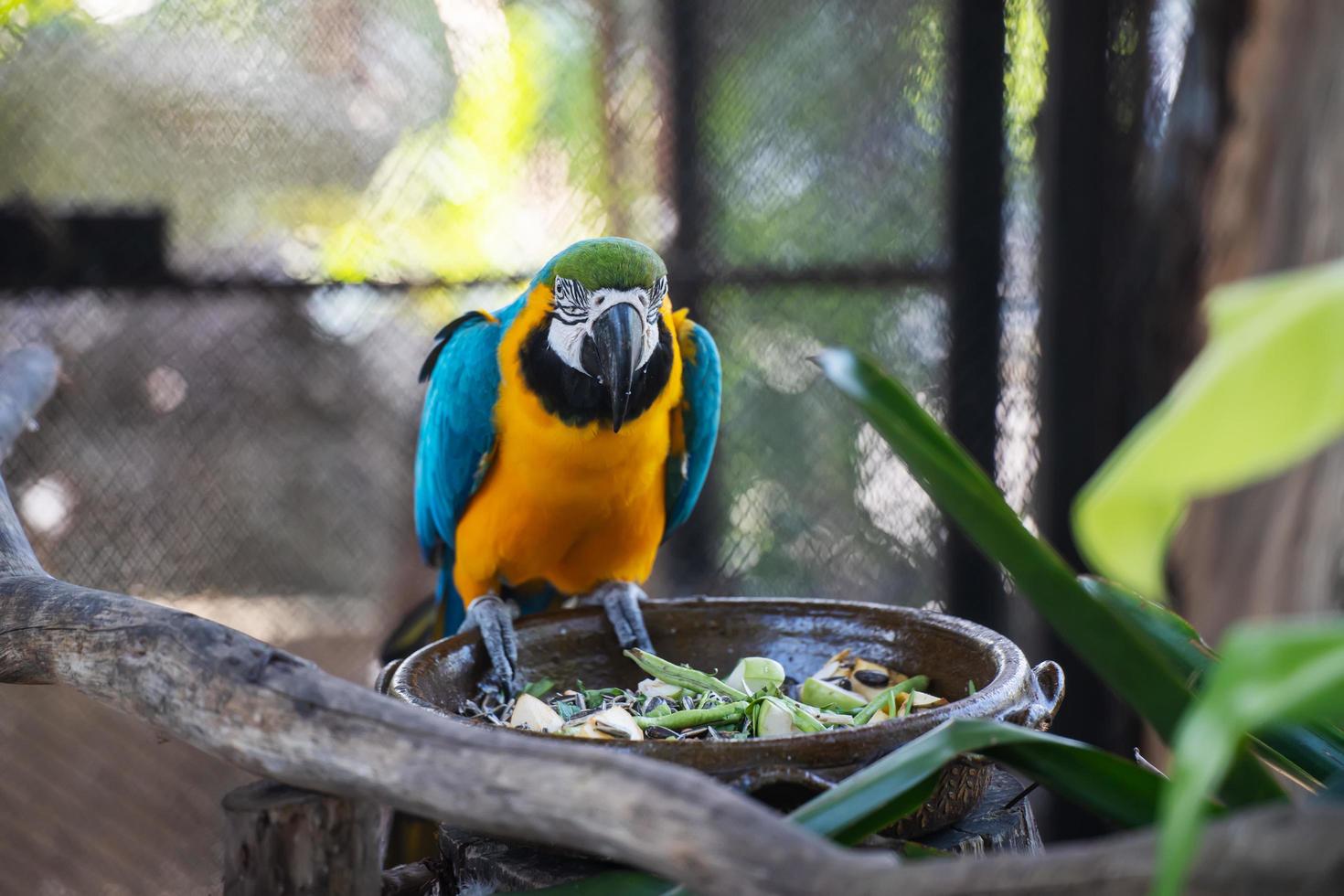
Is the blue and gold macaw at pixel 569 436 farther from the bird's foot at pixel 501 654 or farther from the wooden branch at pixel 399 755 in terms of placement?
the wooden branch at pixel 399 755

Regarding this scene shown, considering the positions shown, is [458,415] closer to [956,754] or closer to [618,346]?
[618,346]

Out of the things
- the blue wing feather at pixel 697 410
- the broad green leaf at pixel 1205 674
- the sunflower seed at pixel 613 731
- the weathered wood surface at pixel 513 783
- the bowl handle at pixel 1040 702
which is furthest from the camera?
the blue wing feather at pixel 697 410

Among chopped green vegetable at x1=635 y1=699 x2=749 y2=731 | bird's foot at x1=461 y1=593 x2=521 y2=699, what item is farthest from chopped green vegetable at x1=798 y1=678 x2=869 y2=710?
bird's foot at x1=461 y1=593 x2=521 y2=699

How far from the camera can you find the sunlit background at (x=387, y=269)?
6.04 ft

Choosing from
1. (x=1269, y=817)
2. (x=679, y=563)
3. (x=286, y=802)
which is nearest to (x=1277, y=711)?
(x=1269, y=817)

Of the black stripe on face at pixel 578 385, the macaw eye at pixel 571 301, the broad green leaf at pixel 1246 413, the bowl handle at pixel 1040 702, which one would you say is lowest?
the bowl handle at pixel 1040 702

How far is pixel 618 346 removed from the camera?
1.30 m

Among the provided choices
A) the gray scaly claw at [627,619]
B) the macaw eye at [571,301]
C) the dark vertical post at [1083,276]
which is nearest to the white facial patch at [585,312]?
the macaw eye at [571,301]

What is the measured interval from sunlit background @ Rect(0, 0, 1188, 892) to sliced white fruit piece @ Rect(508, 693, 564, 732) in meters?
1.08

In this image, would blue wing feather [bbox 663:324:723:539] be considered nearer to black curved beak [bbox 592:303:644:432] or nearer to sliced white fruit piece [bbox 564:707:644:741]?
black curved beak [bbox 592:303:644:432]

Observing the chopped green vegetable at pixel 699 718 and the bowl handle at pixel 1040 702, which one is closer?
the bowl handle at pixel 1040 702

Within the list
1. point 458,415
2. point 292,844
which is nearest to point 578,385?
point 458,415

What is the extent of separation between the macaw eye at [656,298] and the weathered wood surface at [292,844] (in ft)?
2.48

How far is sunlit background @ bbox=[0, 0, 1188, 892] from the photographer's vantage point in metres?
1.84
